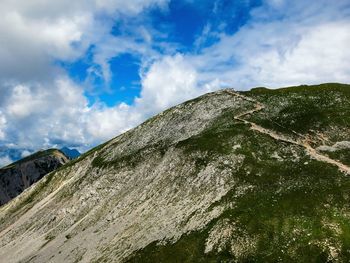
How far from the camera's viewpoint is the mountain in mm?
63906

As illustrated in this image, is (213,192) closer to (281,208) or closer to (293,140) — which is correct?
(281,208)

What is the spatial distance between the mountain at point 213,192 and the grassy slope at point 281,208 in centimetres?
19

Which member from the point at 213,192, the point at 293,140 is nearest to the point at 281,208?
the point at 213,192

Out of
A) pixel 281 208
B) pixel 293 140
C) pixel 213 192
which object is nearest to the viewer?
pixel 281 208

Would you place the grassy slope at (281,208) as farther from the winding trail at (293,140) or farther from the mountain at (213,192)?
the winding trail at (293,140)

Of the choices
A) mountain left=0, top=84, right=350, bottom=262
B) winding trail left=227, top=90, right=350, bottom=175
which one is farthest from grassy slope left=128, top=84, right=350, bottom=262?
winding trail left=227, top=90, right=350, bottom=175

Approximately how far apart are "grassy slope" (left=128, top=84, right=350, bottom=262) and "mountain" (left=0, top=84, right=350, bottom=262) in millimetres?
192

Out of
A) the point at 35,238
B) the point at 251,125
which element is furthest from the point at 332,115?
the point at 35,238

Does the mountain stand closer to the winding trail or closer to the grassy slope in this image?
the grassy slope

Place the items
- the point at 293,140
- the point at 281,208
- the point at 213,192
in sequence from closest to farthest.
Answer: the point at 281,208
the point at 213,192
the point at 293,140

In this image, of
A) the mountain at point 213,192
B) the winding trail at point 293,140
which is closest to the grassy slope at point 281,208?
the mountain at point 213,192

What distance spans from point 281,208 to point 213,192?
16.7 meters

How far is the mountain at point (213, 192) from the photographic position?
63.9m

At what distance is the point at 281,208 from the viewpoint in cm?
6750
